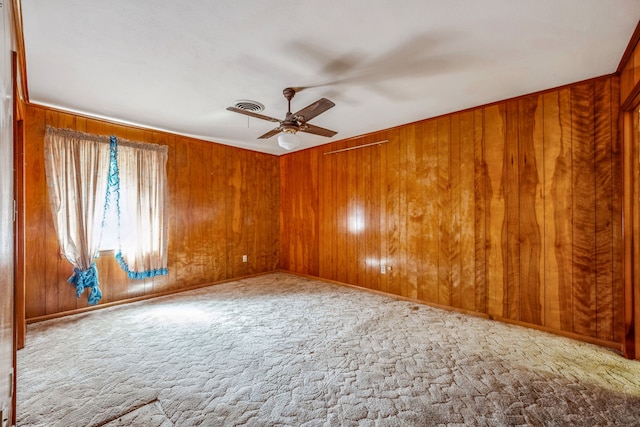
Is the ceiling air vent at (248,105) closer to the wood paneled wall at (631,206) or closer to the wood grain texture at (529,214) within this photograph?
the wood grain texture at (529,214)

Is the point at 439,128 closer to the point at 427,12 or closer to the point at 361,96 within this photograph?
the point at 361,96

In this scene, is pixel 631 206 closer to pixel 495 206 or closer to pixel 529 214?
pixel 529 214

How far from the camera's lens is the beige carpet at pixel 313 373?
1675mm

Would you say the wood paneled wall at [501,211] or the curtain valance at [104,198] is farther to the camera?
the curtain valance at [104,198]

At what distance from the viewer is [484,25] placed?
1860 mm

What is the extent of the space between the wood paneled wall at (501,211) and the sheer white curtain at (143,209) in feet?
8.88

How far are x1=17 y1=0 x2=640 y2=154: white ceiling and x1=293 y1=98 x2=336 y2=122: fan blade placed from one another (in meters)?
0.33

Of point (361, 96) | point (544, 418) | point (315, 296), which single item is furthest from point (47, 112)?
point (544, 418)

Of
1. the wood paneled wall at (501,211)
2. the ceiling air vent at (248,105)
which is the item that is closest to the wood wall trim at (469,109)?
the wood paneled wall at (501,211)

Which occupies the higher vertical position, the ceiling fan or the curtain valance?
the ceiling fan

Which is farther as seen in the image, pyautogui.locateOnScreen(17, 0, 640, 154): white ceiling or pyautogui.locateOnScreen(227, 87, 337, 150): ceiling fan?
pyautogui.locateOnScreen(227, 87, 337, 150): ceiling fan

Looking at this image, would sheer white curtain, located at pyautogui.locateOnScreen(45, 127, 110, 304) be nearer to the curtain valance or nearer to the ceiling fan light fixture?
the curtain valance

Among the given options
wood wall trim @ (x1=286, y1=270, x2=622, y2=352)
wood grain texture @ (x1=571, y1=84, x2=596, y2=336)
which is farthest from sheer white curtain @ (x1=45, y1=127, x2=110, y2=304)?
wood grain texture @ (x1=571, y1=84, x2=596, y2=336)

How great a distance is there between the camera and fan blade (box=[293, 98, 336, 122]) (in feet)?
7.40
